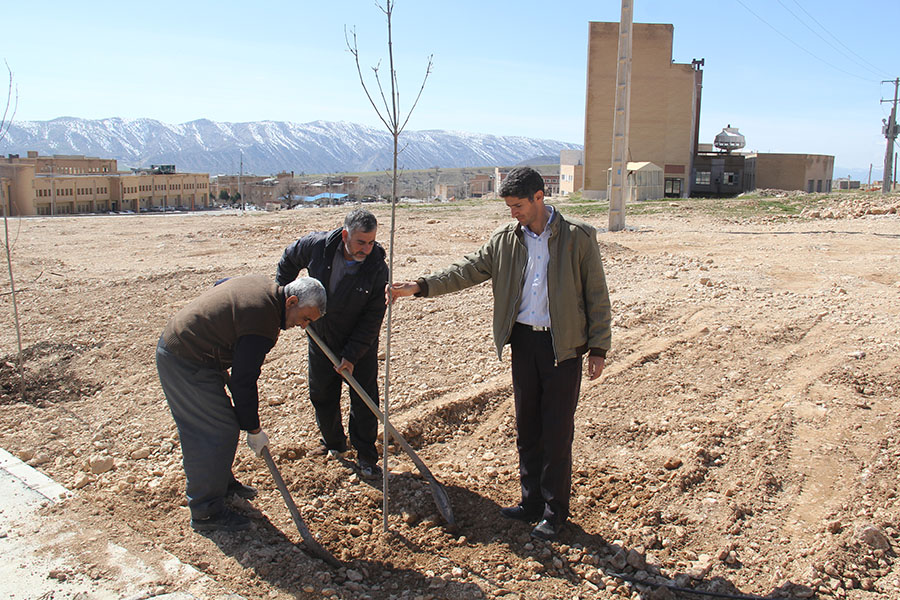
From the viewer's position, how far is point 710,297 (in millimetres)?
7402

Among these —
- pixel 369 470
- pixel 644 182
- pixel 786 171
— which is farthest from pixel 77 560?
pixel 786 171

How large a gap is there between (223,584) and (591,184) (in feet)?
117

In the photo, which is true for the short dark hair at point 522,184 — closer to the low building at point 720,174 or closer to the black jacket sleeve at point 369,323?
the black jacket sleeve at point 369,323

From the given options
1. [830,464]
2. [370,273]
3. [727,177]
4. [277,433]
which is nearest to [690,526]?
[830,464]

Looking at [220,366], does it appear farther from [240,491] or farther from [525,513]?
[525,513]

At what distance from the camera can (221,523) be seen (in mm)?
3357

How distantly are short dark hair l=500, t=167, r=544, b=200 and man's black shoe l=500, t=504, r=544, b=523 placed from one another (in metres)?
1.58

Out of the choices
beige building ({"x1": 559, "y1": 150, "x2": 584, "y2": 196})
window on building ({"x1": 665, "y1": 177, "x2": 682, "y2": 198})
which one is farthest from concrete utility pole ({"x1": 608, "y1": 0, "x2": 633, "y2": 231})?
beige building ({"x1": 559, "y1": 150, "x2": 584, "y2": 196})

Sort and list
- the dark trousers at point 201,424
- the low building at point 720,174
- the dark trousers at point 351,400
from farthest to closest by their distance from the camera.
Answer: the low building at point 720,174, the dark trousers at point 351,400, the dark trousers at point 201,424

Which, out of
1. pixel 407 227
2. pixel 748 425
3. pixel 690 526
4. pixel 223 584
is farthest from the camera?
pixel 407 227

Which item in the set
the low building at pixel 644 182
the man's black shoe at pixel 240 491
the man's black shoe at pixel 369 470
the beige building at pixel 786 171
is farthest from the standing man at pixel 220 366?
the beige building at pixel 786 171

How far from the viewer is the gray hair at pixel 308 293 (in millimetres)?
3137

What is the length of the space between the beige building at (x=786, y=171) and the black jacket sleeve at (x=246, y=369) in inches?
1548

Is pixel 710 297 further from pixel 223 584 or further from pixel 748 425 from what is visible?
pixel 223 584
